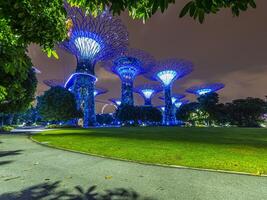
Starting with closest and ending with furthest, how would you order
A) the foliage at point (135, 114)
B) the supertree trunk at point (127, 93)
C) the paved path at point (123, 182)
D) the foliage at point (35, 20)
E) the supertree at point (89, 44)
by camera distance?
1. the foliage at point (35, 20)
2. the paved path at point (123, 182)
3. the supertree at point (89, 44)
4. the foliage at point (135, 114)
5. the supertree trunk at point (127, 93)

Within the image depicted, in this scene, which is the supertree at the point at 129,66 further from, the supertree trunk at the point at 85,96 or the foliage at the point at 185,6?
the foliage at the point at 185,6

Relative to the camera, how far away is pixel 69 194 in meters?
6.93

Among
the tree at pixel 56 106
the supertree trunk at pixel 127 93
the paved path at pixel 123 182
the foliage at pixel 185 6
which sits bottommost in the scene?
the paved path at pixel 123 182

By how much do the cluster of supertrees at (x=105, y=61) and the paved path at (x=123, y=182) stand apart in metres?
54.1

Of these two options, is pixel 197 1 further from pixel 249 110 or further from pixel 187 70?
pixel 187 70

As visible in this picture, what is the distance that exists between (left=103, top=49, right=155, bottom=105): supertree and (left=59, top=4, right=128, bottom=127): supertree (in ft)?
137

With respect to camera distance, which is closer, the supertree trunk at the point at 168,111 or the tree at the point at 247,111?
the tree at the point at 247,111

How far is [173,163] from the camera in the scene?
11.6m

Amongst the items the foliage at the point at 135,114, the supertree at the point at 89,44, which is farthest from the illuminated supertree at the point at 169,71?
the supertree at the point at 89,44

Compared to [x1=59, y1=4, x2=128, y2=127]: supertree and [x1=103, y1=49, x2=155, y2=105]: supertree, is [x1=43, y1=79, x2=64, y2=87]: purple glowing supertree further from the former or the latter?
→ [x1=59, y1=4, x2=128, y2=127]: supertree

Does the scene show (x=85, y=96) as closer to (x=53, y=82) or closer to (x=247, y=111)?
(x=53, y=82)

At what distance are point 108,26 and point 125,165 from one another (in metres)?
90.6

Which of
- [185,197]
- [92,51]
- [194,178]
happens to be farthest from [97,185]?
[92,51]

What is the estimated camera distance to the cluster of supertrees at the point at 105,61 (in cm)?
9206
